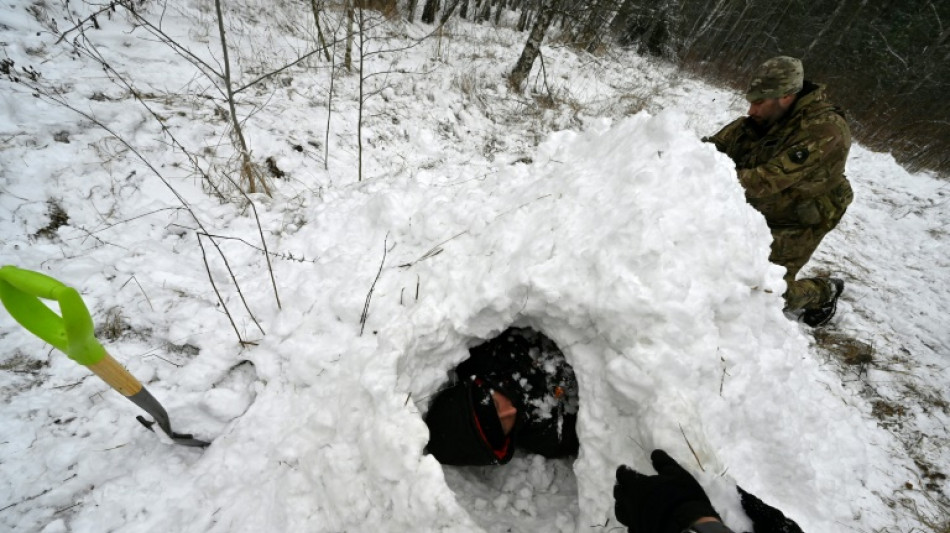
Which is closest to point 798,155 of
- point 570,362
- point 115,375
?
point 570,362

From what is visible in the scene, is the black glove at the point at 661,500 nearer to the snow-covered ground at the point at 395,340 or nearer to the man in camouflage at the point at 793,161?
the snow-covered ground at the point at 395,340

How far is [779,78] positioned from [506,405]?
312 centimetres

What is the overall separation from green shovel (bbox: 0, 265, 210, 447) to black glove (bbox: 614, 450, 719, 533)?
1876mm

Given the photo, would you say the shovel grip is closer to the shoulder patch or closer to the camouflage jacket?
the camouflage jacket

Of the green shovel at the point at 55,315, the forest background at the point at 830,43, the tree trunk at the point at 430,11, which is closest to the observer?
the green shovel at the point at 55,315

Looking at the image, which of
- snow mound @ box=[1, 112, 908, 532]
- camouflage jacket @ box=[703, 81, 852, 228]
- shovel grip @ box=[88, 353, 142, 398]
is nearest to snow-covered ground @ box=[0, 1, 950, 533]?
snow mound @ box=[1, 112, 908, 532]

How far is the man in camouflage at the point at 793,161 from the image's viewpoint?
2.84 metres

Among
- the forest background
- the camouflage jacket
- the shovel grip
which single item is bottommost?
the shovel grip

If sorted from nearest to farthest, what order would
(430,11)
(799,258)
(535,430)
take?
(535,430) < (799,258) < (430,11)

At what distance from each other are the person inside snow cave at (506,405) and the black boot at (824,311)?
287 centimetres

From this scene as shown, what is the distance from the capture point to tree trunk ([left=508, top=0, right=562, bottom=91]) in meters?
6.12

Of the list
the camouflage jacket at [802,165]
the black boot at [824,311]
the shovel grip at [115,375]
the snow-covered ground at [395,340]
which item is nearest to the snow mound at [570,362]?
the snow-covered ground at [395,340]

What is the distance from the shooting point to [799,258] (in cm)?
326

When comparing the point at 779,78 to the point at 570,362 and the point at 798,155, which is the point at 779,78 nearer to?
the point at 798,155
